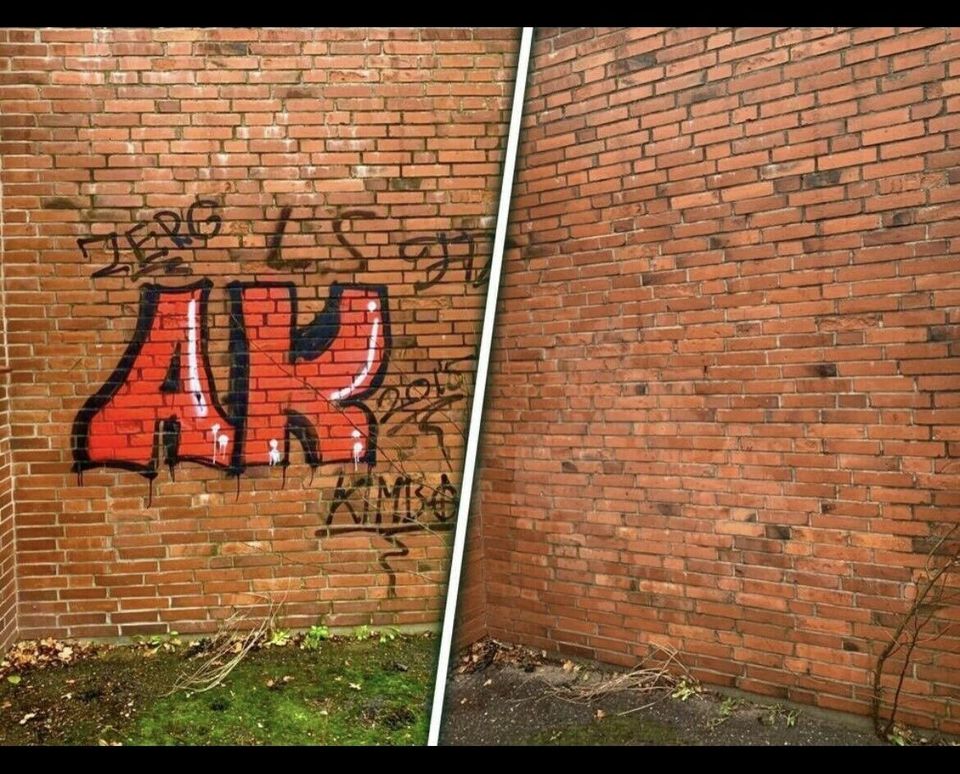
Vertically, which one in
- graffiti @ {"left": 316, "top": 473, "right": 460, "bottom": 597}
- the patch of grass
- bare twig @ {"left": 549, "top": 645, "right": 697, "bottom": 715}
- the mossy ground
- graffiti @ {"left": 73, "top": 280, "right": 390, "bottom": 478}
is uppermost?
graffiti @ {"left": 73, "top": 280, "right": 390, "bottom": 478}

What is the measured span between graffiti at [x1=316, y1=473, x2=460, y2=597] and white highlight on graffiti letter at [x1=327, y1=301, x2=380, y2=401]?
399 mm

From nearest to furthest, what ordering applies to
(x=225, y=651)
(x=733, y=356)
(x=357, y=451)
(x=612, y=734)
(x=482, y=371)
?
1. (x=612, y=734)
2. (x=733, y=356)
3. (x=482, y=371)
4. (x=225, y=651)
5. (x=357, y=451)

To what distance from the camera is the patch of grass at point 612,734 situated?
2139mm

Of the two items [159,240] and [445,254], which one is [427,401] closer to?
[445,254]

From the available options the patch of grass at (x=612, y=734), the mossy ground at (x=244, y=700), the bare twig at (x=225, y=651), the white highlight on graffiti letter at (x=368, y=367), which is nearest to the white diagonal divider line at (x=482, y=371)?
the mossy ground at (x=244, y=700)

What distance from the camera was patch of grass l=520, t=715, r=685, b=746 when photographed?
2.14m

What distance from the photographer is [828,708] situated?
224 centimetres

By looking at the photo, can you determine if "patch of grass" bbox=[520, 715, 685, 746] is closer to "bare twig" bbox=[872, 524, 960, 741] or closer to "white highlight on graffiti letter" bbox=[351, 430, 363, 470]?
"bare twig" bbox=[872, 524, 960, 741]

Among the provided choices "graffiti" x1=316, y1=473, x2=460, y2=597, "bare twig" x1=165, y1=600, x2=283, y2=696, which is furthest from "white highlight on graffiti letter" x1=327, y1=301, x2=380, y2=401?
"bare twig" x1=165, y1=600, x2=283, y2=696

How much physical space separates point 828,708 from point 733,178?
1936 mm

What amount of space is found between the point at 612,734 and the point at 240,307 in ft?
7.82

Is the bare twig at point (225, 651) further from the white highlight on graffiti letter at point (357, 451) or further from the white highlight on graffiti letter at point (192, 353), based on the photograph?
the white highlight on graffiti letter at point (192, 353)

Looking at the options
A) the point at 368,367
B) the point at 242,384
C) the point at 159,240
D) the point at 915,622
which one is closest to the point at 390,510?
the point at 368,367

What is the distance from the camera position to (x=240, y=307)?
298cm
